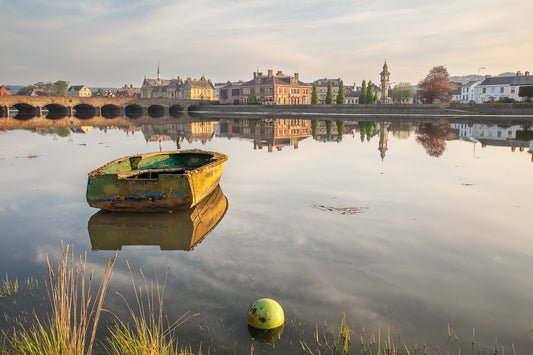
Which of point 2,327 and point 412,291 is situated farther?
point 412,291

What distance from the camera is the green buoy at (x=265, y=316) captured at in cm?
445

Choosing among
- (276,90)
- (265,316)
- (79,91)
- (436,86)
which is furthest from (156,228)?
(79,91)

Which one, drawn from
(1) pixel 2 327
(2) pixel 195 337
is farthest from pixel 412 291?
(1) pixel 2 327

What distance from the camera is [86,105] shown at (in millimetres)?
77938

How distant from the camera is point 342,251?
270 inches

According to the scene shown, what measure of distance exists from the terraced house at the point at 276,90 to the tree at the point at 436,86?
30.3 m

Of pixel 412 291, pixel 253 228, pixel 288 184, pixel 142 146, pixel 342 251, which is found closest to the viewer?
pixel 412 291

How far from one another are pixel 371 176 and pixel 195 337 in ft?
34.3

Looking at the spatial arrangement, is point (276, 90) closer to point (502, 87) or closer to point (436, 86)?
point (436, 86)

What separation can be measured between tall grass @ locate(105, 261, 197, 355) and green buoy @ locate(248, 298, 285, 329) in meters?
0.79

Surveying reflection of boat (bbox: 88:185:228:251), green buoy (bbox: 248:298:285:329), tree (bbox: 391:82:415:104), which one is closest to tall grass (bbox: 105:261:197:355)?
green buoy (bbox: 248:298:285:329)

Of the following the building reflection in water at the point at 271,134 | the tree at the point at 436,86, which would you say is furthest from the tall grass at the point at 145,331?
the tree at the point at 436,86

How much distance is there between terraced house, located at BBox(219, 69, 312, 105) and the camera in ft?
294

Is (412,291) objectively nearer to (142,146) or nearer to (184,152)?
(184,152)
